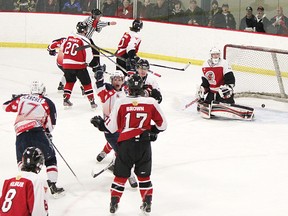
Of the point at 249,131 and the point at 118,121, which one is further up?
the point at 118,121

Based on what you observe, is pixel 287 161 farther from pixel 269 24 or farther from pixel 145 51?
pixel 145 51

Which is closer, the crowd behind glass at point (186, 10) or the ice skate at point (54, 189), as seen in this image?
the ice skate at point (54, 189)

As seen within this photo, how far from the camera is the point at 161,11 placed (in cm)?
1188

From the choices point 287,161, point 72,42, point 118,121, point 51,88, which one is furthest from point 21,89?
point 118,121

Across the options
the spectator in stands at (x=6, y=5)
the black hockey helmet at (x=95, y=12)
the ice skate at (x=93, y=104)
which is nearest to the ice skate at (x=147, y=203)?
the ice skate at (x=93, y=104)

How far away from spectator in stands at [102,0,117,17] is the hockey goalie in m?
4.74

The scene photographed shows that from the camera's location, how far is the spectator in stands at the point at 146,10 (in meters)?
12.0

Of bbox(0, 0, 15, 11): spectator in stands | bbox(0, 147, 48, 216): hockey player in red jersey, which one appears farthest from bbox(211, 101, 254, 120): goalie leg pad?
bbox(0, 0, 15, 11): spectator in stands

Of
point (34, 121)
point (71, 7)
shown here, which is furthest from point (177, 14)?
point (34, 121)

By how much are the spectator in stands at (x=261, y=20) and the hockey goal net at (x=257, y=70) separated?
1.31 m

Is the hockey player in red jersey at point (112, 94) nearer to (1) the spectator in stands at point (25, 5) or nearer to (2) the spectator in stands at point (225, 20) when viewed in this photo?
(2) the spectator in stands at point (225, 20)

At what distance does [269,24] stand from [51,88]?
334 centimetres

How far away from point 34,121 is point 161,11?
22.9ft

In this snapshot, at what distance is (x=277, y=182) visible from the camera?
5.94 meters
